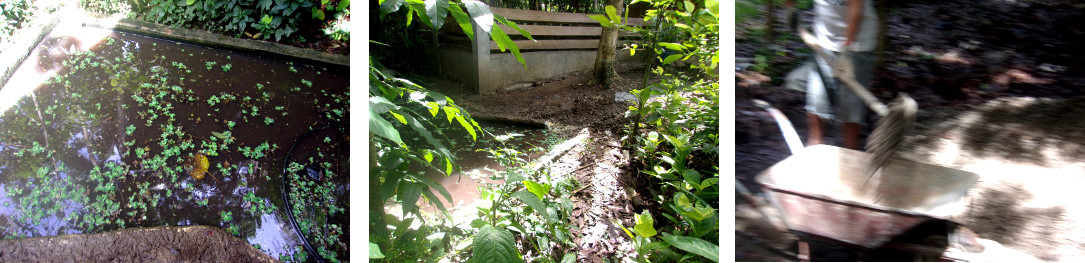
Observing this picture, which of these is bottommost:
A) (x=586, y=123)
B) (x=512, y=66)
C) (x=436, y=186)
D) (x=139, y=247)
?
(x=139, y=247)

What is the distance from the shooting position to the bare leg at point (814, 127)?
75 centimetres

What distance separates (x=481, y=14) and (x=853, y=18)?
0.61 m

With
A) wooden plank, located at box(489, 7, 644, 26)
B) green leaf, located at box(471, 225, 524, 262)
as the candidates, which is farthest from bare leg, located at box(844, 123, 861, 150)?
green leaf, located at box(471, 225, 524, 262)

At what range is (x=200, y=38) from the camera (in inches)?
43.4

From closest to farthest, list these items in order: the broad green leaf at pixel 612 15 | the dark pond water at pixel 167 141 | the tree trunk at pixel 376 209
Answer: the broad green leaf at pixel 612 15 < the tree trunk at pixel 376 209 < the dark pond water at pixel 167 141

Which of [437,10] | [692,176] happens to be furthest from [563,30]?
[692,176]

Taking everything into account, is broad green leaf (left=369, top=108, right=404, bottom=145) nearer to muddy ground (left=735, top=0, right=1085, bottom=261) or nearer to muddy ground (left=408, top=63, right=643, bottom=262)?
muddy ground (left=408, top=63, right=643, bottom=262)

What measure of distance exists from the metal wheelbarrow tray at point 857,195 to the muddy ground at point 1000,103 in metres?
0.02

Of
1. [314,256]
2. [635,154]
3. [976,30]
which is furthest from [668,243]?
[314,256]

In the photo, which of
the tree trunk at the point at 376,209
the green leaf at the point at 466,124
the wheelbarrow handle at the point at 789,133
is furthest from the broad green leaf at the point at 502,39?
the wheelbarrow handle at the point at 789,133

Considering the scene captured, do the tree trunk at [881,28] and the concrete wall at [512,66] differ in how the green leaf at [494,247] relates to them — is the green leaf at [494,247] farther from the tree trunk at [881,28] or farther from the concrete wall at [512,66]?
the tree trunk at [881,28]

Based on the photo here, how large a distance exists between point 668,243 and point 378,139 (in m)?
0.62

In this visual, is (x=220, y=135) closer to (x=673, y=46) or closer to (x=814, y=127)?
(x=673, y=46)

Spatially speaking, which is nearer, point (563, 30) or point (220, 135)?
point (563, 30)
